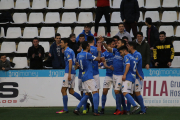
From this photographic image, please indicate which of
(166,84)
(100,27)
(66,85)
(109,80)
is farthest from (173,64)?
(66,85)

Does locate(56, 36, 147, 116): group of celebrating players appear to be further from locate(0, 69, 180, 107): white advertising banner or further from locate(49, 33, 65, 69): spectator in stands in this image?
locate(49, 33, 65, 69): spectator in stands

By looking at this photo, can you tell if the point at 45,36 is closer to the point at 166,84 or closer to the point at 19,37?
the point at 19,37

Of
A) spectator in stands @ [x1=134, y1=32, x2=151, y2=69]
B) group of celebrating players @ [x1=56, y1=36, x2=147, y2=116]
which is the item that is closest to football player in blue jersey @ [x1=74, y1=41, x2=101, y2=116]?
group of celebrating players @ [x1=56, y1=36, x2=147, y2=116]

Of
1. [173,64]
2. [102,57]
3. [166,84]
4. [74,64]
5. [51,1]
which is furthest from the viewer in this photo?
[51,1]

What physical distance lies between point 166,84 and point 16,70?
15.4ft

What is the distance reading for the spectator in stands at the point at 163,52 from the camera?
9.52m

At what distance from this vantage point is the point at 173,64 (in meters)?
11.0

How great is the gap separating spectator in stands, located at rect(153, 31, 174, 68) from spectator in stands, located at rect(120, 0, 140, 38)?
1571 mm

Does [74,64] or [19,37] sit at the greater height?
[19,37]

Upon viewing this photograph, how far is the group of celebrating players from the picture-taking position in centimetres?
728

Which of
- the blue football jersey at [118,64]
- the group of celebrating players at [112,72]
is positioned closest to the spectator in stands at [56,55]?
the group of celebrating players at [112,72]

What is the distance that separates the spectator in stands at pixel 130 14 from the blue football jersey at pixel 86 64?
13.3 feet

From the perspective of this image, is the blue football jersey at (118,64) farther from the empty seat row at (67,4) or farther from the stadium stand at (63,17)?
the empty seat row at (67,4)

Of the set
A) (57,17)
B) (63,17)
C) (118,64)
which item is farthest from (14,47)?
(118,64)
